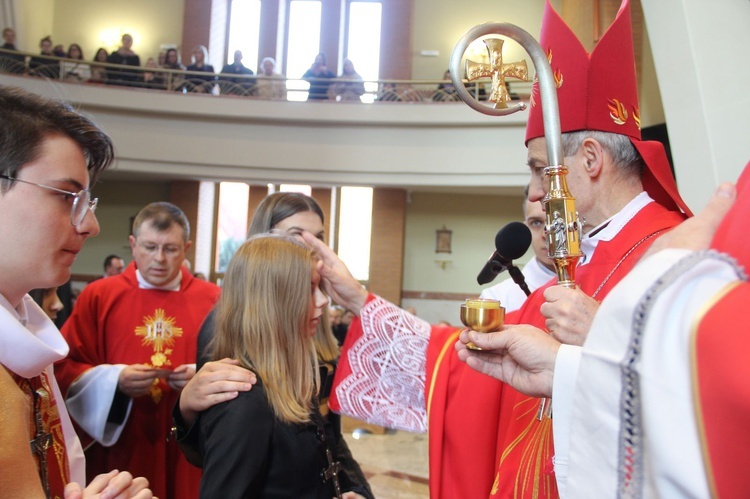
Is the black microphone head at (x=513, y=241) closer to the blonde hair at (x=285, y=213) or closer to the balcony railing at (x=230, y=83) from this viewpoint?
the blonde hair at (x=285, y=213)

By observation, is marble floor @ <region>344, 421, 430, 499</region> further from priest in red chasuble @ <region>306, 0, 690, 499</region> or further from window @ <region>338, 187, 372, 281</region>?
window @ <region>338, 187, 372, 281</region>

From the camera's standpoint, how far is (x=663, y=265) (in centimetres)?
70

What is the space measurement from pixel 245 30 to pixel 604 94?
46.9ft

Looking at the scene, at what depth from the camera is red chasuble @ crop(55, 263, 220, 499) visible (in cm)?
306

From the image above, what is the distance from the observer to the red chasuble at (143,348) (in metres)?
3.06

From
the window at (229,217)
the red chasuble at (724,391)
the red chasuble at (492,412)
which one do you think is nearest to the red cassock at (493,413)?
the red chasuble at (492,412)

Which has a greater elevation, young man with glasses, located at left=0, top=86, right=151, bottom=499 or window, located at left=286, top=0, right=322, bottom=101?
window, located at left=286, top=0, right=322, bottom=101

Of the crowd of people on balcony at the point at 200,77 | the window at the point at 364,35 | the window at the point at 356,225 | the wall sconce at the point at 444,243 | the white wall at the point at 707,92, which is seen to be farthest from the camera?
the window at the point at 364,35

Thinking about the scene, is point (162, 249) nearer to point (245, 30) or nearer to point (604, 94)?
point (604, 94)

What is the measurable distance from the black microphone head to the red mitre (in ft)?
0.99

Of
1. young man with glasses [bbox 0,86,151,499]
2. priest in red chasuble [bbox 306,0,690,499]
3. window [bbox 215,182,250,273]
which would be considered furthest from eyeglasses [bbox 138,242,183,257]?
window [bbox 215,182,250,273]

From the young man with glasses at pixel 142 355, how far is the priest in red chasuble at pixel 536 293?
122 cm

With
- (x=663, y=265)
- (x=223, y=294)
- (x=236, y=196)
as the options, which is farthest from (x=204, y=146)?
(x=663, y=265)

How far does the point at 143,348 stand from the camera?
11.0ft
